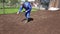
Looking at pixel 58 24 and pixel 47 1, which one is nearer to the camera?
pixel 58 24

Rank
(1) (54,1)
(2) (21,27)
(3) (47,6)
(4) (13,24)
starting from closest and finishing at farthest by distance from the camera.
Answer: (2) (21,27) → (4) (13,24) → (3) (47,6) → (1) (54,1)

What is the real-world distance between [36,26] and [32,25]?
385mm

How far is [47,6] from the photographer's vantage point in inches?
950

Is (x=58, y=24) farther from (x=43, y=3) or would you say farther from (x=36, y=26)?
(x=43, y=3)

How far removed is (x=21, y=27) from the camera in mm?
12172

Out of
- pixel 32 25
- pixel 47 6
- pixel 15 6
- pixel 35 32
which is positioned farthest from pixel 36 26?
A: pixel 15 6

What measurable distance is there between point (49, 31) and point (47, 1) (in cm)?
1369

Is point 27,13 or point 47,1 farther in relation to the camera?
point 47,1

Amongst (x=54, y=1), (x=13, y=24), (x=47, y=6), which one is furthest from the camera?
(x=54, y=1)

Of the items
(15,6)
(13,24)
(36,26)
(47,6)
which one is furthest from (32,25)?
(15,6)

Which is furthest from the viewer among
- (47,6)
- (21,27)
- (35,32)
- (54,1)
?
(54,1)

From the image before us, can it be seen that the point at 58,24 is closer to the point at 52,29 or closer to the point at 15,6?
the point at 52,29

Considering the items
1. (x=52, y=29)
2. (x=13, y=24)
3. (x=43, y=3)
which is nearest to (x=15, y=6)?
(x=43, y=3)

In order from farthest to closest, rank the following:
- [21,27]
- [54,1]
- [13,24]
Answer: [54,1] < [13,24] < [21,27]
